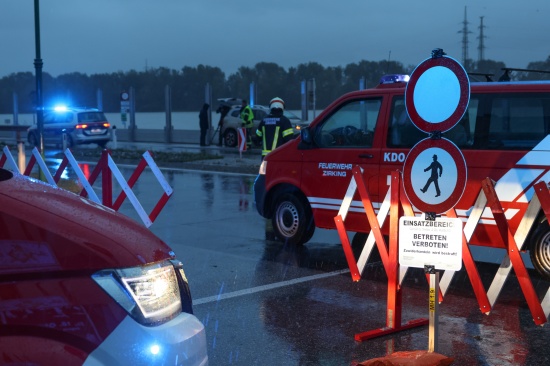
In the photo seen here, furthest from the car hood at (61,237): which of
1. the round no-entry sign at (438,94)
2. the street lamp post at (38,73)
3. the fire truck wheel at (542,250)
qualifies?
the street lamp post at (38,73)

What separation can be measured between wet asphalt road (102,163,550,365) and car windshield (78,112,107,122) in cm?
2188

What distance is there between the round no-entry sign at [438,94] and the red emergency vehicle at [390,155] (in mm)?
2763

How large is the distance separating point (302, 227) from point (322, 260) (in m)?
0.73

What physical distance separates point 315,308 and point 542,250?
245 centimetres

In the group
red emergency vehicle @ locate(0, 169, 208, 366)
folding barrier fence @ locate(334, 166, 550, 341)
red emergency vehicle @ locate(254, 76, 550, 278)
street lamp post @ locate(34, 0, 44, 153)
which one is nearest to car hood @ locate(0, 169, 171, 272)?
red emergency vehicle @ locate(0, 169, 208, 366)

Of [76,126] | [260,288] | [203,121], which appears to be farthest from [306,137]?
[76,126]

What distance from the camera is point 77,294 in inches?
114

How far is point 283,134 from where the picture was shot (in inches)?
575

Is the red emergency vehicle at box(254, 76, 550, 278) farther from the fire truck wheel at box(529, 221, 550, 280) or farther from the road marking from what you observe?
the road marking

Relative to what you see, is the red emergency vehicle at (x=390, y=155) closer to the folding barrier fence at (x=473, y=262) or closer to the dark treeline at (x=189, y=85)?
the folding barrier fence at (x=473, y=262)

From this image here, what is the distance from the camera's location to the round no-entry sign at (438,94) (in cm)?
532

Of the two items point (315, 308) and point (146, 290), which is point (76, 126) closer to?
point (315, 308)

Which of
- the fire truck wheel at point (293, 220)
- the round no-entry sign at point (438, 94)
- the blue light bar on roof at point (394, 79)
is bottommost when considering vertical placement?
the fire truck wheel at point (293, 220)

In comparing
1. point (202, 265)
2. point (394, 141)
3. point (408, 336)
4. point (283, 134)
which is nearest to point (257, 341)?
point (408, 336)
